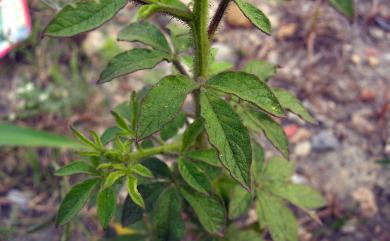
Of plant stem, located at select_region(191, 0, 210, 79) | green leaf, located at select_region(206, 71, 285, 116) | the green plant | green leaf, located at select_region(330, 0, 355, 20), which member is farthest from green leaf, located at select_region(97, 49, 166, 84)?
green leaf, located at select_region(330, 0, 355, 20)

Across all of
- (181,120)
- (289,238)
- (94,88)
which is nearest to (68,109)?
(94,88)

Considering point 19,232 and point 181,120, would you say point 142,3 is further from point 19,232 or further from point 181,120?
point 19,232

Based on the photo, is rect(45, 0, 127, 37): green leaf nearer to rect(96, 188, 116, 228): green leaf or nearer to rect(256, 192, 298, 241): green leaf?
rect(96, 188, 116, 228): green leaf

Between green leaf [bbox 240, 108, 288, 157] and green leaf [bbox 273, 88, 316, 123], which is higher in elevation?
green leaf [bbox 273, 88, 316, 123]

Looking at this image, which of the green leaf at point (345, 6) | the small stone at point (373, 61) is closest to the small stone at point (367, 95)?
the small stone at point (373, 61)

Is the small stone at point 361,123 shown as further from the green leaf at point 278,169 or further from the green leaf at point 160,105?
the green leaf at point 160,105

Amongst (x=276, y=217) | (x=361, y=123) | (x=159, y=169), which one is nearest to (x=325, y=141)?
(x=361, y=123)

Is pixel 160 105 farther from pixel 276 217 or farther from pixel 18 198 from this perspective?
pixel 18 198
